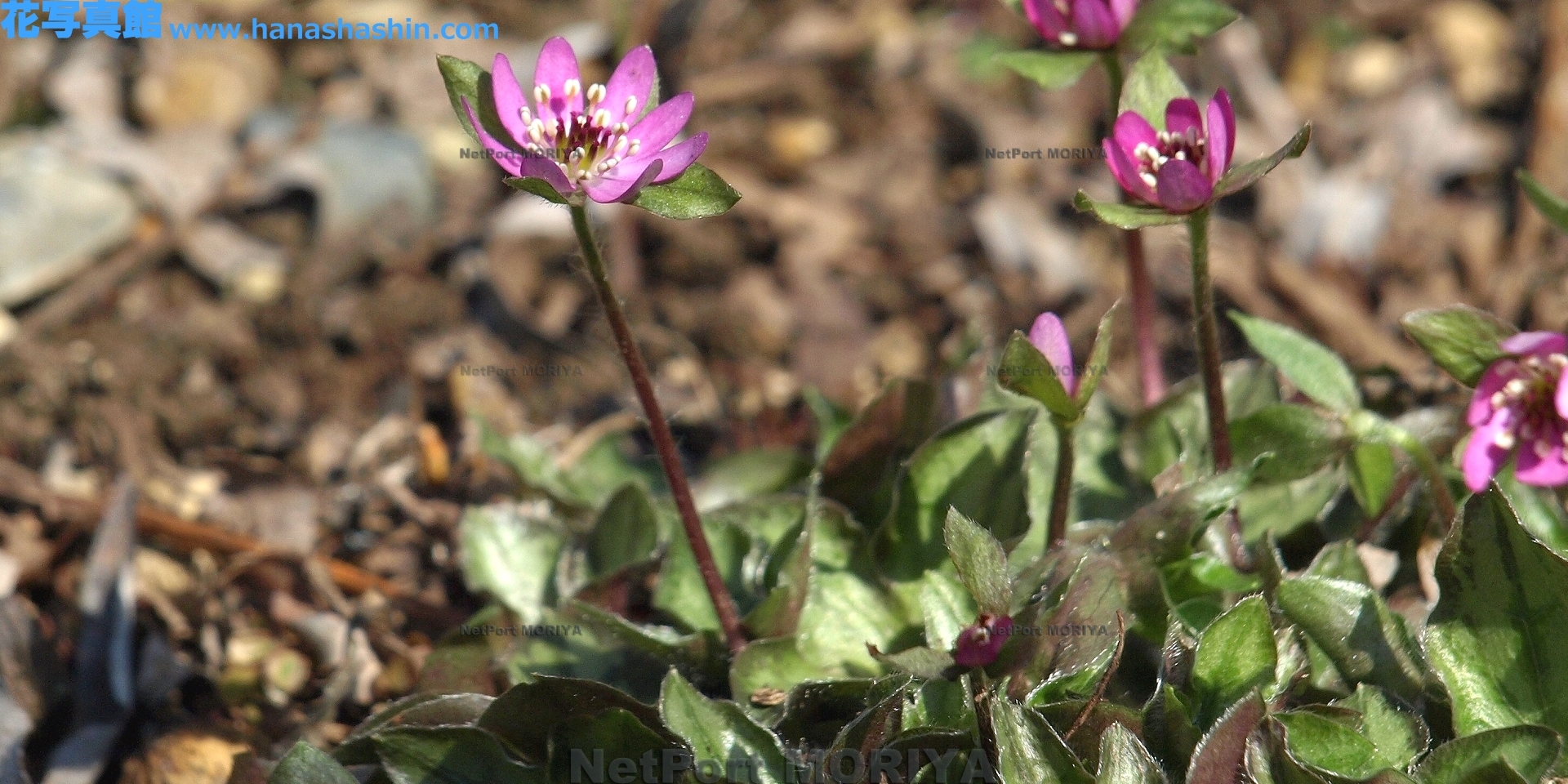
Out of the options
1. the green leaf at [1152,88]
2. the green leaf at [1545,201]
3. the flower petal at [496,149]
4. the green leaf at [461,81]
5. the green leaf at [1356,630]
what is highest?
the green leaf at [461,81]

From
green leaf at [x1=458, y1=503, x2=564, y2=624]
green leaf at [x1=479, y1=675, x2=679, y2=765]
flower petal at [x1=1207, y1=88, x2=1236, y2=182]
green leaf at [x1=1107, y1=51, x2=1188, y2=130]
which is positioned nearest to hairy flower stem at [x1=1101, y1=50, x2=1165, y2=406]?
green leaf at [x1=1107, y1=51, x2=1188, y2=130]

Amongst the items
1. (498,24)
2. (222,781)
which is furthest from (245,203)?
(222,781)

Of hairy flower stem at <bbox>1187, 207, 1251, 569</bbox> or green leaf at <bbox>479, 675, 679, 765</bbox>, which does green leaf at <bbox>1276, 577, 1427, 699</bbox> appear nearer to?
hairy flower stem at <bbox>1187, 207, 1251, 569</bbox>

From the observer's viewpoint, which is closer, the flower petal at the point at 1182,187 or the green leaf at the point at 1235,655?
the flower petal at the point at 1182,187

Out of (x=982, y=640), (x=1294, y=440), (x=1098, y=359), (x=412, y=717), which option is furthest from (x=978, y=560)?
(x=412, y=717)

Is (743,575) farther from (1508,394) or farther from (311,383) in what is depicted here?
(311,383)

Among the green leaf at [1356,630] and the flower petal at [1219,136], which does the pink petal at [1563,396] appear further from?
the flower petal at [1219,136]

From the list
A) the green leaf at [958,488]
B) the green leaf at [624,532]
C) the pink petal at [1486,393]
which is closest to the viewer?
the pink petal at [1486,393]

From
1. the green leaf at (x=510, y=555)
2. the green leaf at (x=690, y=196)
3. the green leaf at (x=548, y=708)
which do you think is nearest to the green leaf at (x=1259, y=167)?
the green leaf at (x=690, y=196)
